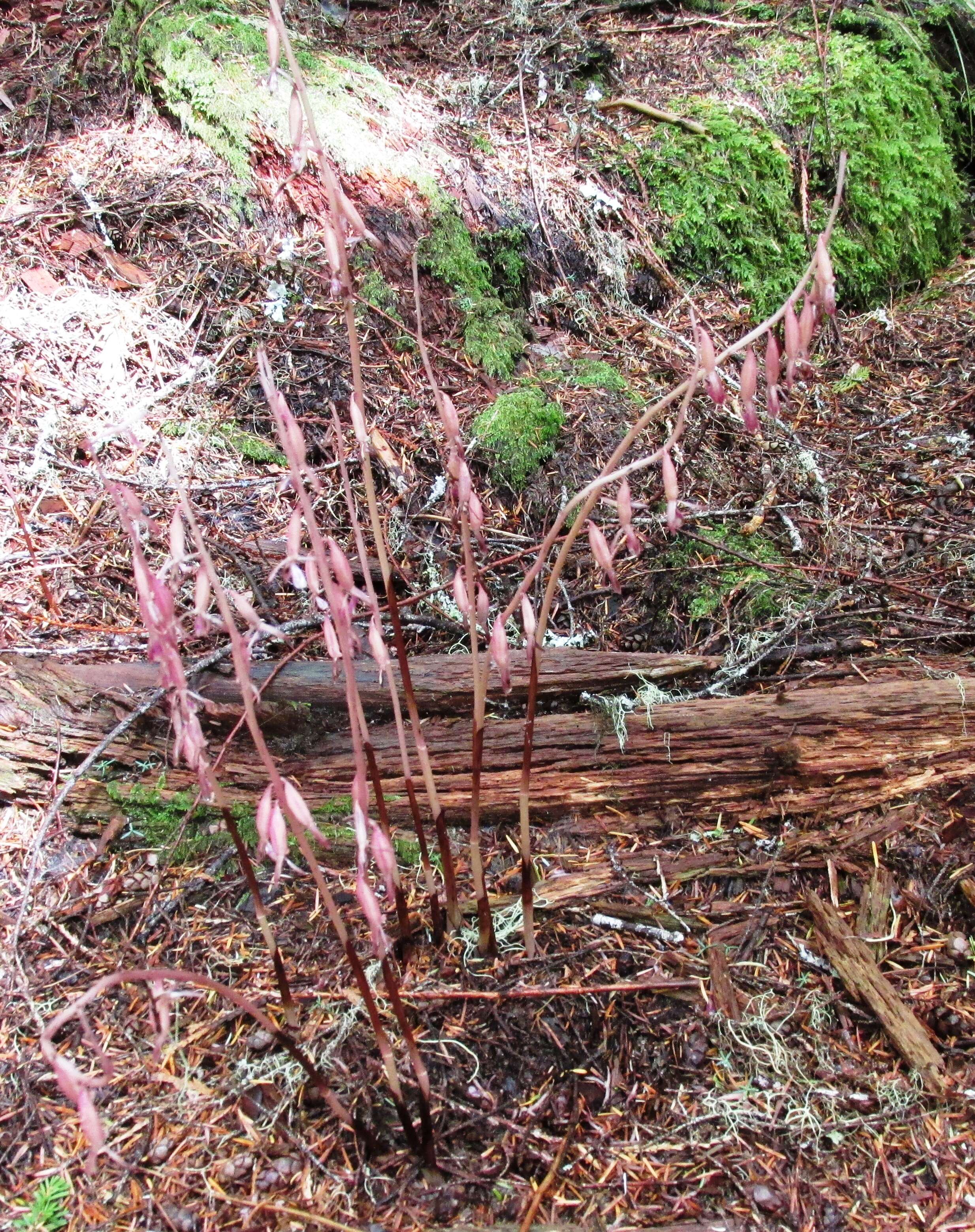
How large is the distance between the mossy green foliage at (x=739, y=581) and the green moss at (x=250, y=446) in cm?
154

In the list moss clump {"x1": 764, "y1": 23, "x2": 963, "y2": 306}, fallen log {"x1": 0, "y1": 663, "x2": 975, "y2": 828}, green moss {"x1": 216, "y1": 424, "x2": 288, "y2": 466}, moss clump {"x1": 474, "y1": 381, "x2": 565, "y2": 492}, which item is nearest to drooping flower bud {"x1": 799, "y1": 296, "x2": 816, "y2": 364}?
fallen log {"x1": 0, "y1": 663, "x2": 975, "y2": 828}

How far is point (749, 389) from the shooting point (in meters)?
1.45

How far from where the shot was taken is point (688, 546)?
10.3 feet

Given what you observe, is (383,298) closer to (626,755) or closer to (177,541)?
(626,755)

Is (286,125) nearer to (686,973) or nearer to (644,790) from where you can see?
(644,790)

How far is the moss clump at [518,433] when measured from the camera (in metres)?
3.34

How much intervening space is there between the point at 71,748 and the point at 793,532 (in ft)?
8.40

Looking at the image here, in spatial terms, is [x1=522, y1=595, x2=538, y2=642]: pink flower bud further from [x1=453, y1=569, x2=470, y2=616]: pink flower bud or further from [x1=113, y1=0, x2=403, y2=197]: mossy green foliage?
[x1=113, y1=0, x2=403, y2=197]: mossy green foliage

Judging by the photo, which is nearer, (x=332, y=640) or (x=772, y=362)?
(x=772, y=362)

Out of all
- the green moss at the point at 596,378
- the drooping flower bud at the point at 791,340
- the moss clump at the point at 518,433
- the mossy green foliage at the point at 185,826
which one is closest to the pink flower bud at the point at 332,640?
the drooping flower bud at the point at 791,340

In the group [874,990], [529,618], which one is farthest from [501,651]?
[874,990]

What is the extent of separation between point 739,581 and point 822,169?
3.31m

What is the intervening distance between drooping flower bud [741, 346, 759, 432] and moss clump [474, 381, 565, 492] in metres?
1.87

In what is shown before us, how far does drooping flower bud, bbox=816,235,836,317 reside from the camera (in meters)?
1.33
